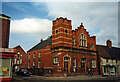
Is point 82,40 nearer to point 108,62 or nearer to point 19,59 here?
point 108,62

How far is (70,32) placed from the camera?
3064 cm

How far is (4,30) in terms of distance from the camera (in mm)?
26891

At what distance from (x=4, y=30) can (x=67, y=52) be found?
13.7m


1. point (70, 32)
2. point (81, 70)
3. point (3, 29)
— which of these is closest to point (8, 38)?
point (3, 29)

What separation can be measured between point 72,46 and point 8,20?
48.5ft

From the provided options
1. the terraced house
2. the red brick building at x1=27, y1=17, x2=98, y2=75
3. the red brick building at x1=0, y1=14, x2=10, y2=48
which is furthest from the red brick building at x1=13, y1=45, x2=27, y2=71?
the terraced house

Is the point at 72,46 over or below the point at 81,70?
over

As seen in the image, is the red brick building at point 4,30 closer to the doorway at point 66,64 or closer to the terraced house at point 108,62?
the doorway at point 66,64

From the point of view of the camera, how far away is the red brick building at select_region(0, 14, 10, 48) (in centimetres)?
2609

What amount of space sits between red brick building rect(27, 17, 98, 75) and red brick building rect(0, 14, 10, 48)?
32.1 ft

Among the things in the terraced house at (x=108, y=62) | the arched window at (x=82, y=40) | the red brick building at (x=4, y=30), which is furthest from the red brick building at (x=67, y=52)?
the red brick building at (x=4, y=30)

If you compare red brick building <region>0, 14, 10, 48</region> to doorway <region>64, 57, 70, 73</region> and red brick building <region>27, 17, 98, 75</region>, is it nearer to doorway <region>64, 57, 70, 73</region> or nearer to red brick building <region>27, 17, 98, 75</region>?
red brick building <region>27, 17, 98, 75</region>

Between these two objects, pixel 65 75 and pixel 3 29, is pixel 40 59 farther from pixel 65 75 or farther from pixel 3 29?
pixel 3 29

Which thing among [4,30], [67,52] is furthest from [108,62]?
[4,30]
